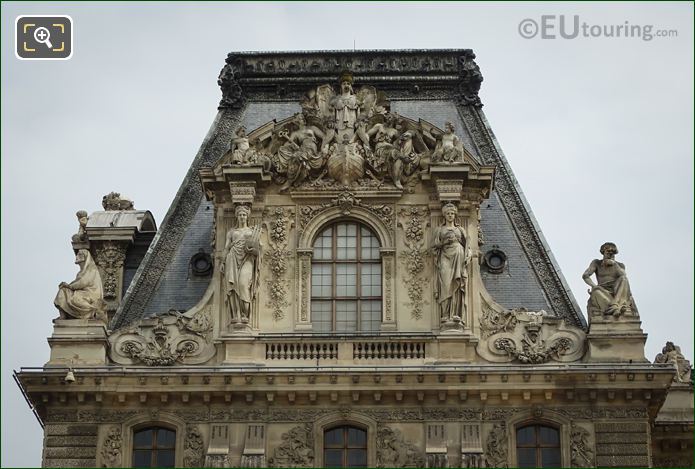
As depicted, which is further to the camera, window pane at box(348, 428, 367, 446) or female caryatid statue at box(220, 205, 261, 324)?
female caryatid statue at box(220, 205, 261, 324)

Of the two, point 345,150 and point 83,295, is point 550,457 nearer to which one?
point 345,150

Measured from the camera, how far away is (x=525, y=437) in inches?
1606

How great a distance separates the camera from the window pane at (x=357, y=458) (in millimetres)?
40531

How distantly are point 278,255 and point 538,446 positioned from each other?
704 cm

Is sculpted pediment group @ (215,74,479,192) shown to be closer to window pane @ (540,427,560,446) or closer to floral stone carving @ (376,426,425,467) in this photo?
floral stone carving @ (376,426,425,467)

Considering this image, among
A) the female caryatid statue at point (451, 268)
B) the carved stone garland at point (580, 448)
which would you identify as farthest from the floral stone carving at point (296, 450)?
the carved stone garland at point (580, 448)

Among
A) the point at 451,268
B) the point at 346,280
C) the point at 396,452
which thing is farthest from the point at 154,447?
the point at 451,268

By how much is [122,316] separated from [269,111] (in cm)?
734

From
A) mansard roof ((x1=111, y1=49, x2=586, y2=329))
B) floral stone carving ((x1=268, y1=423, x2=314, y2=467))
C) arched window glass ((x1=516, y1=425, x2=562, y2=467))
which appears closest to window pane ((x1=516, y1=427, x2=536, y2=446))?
arched window glass ((x1=516, y1=425, x2=562, y2=467))

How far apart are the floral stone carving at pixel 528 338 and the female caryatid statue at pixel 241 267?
4961 mm

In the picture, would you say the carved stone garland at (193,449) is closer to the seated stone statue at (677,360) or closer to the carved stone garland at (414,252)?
the carved stone garland at (414,252)

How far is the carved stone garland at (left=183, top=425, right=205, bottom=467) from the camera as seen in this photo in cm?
4044

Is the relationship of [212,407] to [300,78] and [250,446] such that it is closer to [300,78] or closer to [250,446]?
[250,446]

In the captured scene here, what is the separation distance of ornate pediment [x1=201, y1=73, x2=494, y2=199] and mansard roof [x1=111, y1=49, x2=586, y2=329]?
6.42 ft
